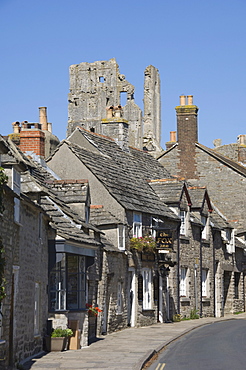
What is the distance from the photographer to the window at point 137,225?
95.8ft

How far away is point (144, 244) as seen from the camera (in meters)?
29.2

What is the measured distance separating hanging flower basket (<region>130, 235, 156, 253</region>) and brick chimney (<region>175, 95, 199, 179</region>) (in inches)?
553

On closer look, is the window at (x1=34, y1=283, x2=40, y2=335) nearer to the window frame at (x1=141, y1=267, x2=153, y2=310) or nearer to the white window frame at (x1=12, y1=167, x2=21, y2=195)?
the white window frame at (x1=12, y1=167, x2=21, y2=195)

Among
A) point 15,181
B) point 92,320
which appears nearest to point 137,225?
point 92,320

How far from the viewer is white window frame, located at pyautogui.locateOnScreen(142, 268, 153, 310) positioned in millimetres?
29944

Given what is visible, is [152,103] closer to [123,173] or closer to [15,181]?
[123,173]

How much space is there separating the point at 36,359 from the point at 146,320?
514 inches

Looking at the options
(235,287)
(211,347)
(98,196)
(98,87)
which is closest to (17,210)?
(211,347)

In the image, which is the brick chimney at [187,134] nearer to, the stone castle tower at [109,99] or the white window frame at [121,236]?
the white window frame at [121,236]

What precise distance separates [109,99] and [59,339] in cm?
8412

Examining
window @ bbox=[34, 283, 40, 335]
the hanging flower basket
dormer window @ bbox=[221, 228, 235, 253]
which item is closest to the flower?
window @ bbox=[34, 283, 40, 335]

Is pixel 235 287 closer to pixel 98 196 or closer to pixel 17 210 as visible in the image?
pixel 98 196

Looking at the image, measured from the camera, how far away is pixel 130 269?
93.8 feet

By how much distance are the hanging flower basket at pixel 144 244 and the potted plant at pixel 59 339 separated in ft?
31.0
